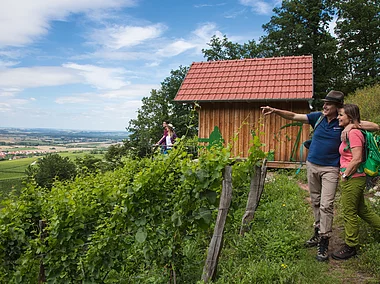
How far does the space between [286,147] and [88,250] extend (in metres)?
8.83

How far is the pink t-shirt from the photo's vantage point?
361 centimetres

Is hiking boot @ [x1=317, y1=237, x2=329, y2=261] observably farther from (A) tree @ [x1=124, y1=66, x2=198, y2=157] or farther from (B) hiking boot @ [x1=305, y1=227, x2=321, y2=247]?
(A) tree @ [x1=124, y1=66, x2=198, y2=157]

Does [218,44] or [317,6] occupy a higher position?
[317,6]

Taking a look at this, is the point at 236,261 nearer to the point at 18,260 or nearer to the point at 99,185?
the point at 99,185

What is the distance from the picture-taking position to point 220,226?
3.28m

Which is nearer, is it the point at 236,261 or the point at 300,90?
the point at 236,261

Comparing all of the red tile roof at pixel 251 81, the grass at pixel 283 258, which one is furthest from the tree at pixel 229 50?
the grass at pixel 283 258

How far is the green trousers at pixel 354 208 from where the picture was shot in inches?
149

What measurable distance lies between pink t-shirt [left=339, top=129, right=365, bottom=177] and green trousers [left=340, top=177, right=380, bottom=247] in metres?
0.13

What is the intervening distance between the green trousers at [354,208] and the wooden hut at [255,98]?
6.50 metres

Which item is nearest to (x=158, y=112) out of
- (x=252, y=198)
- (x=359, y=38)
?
(x=359, y=38)

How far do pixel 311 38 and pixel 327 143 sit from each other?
91.0 feet

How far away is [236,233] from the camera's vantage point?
4.89 metres

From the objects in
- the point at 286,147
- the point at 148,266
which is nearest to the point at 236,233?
the point at 148,266
